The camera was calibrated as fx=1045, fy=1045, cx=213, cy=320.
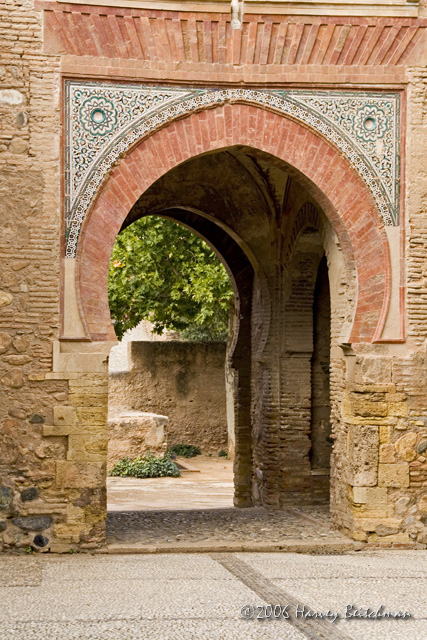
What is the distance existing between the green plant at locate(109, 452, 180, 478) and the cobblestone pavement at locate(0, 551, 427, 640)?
9.62 m

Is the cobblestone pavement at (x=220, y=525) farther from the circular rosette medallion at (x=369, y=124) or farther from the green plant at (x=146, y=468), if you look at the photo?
the green plant at (x=146, y=468)

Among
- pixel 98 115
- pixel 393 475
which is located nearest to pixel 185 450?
pixel 393 475

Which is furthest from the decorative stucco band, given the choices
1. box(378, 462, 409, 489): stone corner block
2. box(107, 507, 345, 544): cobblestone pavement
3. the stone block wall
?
the stone block wall

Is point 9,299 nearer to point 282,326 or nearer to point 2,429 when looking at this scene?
point 2,429

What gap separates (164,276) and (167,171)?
10670 mm

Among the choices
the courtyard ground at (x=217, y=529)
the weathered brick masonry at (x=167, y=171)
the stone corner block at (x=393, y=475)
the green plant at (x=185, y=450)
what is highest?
the weathered brick masonry at (x=167, y=171)

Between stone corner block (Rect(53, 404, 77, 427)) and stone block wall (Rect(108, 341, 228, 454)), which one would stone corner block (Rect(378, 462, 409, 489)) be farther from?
stone block wall (Rect(108, 341, 228, 454))

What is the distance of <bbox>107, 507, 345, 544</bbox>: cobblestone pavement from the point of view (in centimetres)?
916

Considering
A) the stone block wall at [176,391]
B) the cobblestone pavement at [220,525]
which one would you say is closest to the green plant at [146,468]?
the stone block wall at [176,391]

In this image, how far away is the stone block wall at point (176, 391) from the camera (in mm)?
21516

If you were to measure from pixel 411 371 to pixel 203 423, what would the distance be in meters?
13.2

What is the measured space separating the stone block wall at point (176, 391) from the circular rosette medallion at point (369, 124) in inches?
516

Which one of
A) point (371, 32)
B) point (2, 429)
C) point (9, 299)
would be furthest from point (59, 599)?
point (371, 32)

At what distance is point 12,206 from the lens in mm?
8359
